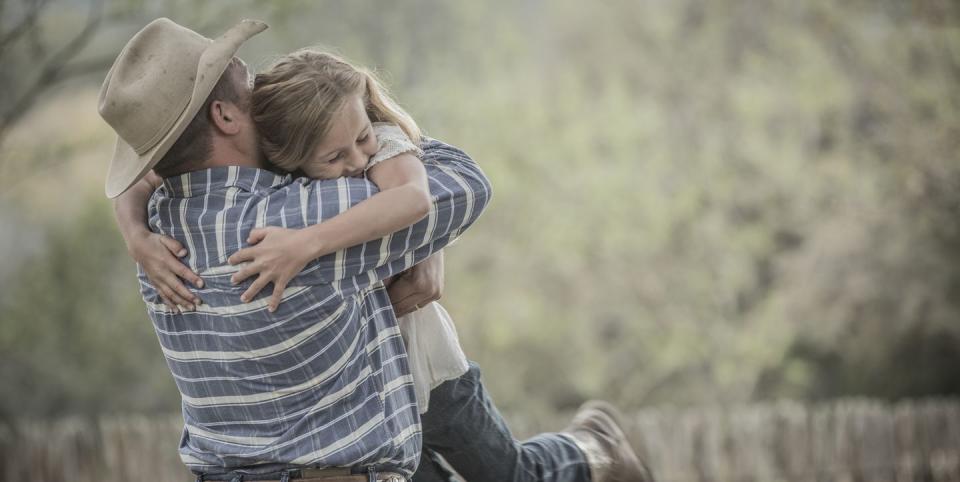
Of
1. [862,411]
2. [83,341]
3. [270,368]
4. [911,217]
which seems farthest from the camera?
[83,341]

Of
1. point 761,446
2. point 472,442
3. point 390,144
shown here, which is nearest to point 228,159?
point 390,144

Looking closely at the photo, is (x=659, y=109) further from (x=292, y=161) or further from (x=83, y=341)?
(x=292, y=161)

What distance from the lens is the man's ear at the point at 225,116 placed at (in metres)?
2.02

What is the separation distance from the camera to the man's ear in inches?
79.4

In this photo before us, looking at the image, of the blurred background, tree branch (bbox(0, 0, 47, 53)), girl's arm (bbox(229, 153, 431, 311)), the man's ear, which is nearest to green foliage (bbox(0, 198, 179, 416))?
the blurred background

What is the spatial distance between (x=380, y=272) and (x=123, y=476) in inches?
280

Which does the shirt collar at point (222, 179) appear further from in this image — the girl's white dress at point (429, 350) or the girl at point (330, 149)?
the girl's white dress at point (429, 350)

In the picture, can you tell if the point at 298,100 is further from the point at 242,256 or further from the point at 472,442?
the point at 472,442

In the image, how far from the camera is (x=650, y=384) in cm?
1605

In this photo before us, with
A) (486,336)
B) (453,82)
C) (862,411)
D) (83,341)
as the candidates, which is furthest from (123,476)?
(453,82)

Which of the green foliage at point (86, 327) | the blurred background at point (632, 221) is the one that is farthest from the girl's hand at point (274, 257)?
the green foliage at point (86, 327)

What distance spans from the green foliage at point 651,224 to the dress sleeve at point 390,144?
11.4m

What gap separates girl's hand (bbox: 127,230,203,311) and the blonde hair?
258mm

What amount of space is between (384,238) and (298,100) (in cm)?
30
